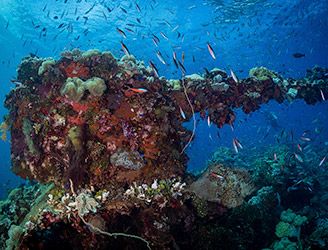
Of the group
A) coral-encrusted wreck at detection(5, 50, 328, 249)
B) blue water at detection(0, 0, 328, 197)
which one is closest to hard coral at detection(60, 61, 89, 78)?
coral-encrusted wreck at detection(5, 50, 328, 249)

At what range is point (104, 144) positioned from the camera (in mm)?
6984

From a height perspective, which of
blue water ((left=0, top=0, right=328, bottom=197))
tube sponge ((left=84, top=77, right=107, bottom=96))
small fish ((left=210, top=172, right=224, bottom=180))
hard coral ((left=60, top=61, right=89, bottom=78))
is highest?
blue water ((left=0, top=0, right=328, bottom=197))

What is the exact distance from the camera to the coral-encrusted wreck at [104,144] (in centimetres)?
633

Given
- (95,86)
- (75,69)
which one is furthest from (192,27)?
(95,86)

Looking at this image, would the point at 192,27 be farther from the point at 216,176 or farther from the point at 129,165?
the point at 129,165

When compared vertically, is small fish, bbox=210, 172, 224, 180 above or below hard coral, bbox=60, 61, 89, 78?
below

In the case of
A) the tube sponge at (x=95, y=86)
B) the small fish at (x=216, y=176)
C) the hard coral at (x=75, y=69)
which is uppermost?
the hard coral at (x=75, y=69)

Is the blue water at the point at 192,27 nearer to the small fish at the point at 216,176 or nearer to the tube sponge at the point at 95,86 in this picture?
the tube sponge at the point at 95,86

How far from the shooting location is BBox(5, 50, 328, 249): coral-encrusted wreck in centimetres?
633

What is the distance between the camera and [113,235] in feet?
19.6

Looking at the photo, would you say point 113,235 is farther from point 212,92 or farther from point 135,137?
point 212,92

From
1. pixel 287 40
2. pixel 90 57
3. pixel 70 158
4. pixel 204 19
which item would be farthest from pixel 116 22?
pixel 70 158

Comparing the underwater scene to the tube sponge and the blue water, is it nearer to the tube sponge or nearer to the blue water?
the tube sponge

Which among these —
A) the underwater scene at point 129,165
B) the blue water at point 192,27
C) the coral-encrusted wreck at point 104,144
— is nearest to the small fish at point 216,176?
the underwater scene at point 129,165
